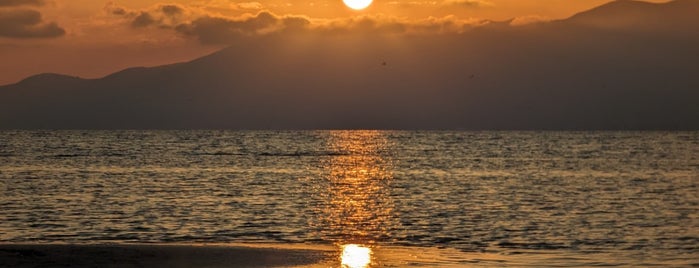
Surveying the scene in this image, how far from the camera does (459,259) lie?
39.0m

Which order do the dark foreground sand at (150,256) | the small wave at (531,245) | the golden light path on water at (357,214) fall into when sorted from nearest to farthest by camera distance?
the dark foreground sand at (150,256), the golden light path on water at (357,214), the small wave at (531,245)

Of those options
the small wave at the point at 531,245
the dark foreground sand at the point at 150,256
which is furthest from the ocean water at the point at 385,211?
the dark foreground sand at the point at 150,256

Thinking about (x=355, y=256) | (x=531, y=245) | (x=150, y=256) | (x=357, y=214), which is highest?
(x=150, y=256)

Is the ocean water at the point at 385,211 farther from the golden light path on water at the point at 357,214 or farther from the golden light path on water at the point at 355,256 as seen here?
the golden light path on water at the point at 355,256

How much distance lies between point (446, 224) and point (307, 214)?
9.61 metres

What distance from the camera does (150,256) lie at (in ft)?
124

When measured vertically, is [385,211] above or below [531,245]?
above

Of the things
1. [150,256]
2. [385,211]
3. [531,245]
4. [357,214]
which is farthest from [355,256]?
[385,211]

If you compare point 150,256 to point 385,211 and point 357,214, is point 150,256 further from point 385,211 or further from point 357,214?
point 385,211

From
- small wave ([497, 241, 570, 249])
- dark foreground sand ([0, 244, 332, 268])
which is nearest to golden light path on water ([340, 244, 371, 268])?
dark foreground sand ([0, 244, 332, 268])

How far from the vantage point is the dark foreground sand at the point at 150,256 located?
36.2 metres

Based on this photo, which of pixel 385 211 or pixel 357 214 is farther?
pixel 385 211

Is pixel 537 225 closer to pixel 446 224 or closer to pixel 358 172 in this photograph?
pixel 446 224

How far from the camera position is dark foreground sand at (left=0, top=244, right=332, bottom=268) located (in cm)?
3622
